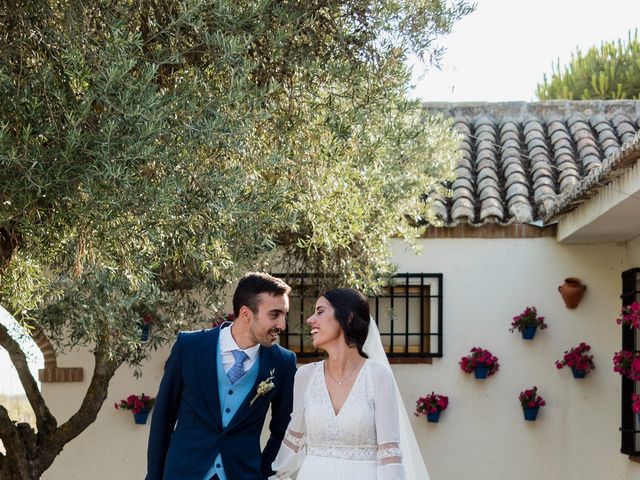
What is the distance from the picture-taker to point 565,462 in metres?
10.7

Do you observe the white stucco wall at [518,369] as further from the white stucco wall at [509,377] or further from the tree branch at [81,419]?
the tree branch at [81,419]

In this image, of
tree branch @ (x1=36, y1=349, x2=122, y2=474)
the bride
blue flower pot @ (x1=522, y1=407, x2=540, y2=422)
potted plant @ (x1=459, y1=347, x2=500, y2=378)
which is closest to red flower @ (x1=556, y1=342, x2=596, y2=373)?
blue flower pot @ (x1=522, y1=407, x2=540, y2=422)

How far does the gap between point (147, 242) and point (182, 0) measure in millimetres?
1325

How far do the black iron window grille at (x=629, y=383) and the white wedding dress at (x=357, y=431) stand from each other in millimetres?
5858

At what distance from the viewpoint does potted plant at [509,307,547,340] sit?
1078 cm

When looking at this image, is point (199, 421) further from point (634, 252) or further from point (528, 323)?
point (634, 252)

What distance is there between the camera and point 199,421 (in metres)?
4.97

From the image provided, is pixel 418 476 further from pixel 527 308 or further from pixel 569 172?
pixel 569 172

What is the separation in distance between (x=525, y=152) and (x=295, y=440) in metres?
8.03

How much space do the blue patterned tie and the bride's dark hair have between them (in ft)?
1.71

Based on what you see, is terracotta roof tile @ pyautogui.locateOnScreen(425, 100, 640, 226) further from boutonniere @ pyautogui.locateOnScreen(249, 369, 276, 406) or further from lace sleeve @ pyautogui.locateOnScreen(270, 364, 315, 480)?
boutonniere @ pyautogui.locateOnScreen(249, 369, 276, 406)

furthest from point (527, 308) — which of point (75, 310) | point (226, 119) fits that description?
point (226, 119)

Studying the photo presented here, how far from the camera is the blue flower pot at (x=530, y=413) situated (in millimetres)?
10703

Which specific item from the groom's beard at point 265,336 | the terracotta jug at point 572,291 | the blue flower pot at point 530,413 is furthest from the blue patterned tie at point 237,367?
the terracotta jug at point 572,291
